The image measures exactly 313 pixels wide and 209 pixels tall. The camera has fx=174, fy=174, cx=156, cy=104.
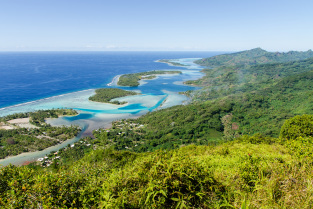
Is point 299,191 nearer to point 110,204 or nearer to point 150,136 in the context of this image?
point 110,204

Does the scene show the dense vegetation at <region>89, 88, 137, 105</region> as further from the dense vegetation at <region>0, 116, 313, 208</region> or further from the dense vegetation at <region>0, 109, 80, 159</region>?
the dense vegetation at <region>0, 116, 313, 208</region>

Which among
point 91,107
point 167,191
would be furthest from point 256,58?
point 167,191

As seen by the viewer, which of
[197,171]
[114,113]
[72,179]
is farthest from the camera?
[114,113]

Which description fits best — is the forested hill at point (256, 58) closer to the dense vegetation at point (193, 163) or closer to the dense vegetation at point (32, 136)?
the dense vegetation at point (193, 163)

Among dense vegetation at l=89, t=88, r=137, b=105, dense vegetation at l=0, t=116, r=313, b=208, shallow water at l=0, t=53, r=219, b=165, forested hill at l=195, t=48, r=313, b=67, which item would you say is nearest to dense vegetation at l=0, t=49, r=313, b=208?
dense vegetation at l=0, t=116, r=313, b=208

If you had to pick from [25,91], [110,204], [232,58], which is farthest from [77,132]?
[232,58]

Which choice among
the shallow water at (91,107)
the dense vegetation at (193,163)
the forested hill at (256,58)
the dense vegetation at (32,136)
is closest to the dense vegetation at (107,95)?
the shallow water at (91,107)
